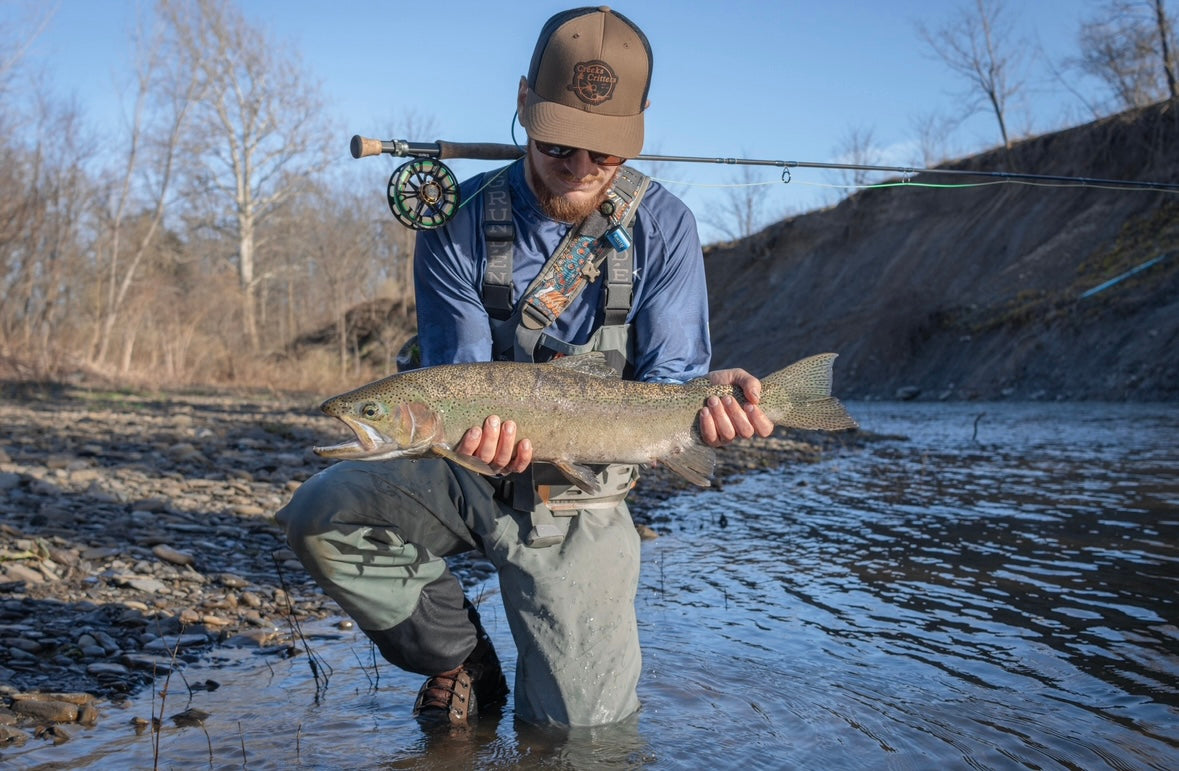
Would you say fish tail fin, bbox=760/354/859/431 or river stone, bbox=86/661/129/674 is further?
river stone, bbox=86/661/129/674

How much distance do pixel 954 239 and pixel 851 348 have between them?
5.86 meters

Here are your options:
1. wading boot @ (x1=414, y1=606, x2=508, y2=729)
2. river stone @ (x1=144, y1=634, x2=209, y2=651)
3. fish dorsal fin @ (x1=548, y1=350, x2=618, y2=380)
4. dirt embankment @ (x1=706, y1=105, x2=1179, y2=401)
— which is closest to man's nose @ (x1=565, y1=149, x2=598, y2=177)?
fish dorsal fin @ (x1=548, y1=350, x2=618, y2=380)

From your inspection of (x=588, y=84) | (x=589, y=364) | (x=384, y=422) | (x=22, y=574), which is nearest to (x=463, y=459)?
(x=384, y=422)

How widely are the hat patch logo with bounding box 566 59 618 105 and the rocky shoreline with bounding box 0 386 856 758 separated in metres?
2.59

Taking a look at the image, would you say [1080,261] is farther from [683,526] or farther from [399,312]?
[683,526]

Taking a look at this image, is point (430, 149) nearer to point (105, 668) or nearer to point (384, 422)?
point (384, 422)

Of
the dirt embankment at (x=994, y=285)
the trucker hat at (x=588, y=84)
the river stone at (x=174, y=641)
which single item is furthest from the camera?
the dirt embankment at (x=994, y=285)

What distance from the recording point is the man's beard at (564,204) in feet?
12.6

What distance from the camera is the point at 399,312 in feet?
102

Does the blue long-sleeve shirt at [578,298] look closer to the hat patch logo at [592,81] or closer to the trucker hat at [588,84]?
the trucker hat at [588,84]

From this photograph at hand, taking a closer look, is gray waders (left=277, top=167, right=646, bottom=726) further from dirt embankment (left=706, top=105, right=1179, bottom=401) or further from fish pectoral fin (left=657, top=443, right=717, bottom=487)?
dirt embankment (left=706, top=105, right=1179, bottom=401)

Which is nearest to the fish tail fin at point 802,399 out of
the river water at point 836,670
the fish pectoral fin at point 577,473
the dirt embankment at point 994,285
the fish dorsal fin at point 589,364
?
the fish dorsal fin at point 589,364

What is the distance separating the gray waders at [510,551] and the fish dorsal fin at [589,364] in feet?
0.90

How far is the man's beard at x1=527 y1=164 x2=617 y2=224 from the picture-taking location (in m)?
3.83
